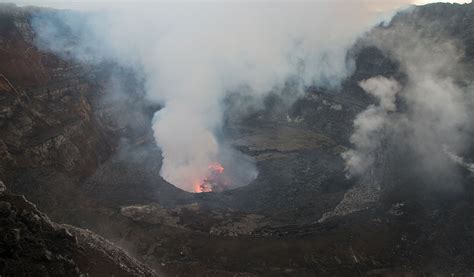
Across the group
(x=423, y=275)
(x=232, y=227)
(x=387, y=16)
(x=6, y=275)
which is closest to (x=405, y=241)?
(x=423, y=275)

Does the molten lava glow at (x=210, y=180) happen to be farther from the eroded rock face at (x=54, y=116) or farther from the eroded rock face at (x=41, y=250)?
the eroded rock face at (x=41, y=250)

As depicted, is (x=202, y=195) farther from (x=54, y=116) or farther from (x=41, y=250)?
(x=41, y=250)

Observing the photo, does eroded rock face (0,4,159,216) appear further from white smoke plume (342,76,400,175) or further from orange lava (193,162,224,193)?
white smoke plume (342,76,400,175)

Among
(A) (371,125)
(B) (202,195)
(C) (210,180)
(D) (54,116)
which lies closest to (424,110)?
(A) (371,125)

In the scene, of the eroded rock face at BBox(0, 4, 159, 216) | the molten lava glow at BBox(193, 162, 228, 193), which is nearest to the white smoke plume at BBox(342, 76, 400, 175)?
the molten lava glow at BBox(193, 162, 228, 193)

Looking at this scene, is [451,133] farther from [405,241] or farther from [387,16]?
[387,16]

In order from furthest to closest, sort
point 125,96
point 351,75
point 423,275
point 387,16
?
point 387,16 < point 351,75 < point 125,96 < point 423,275
